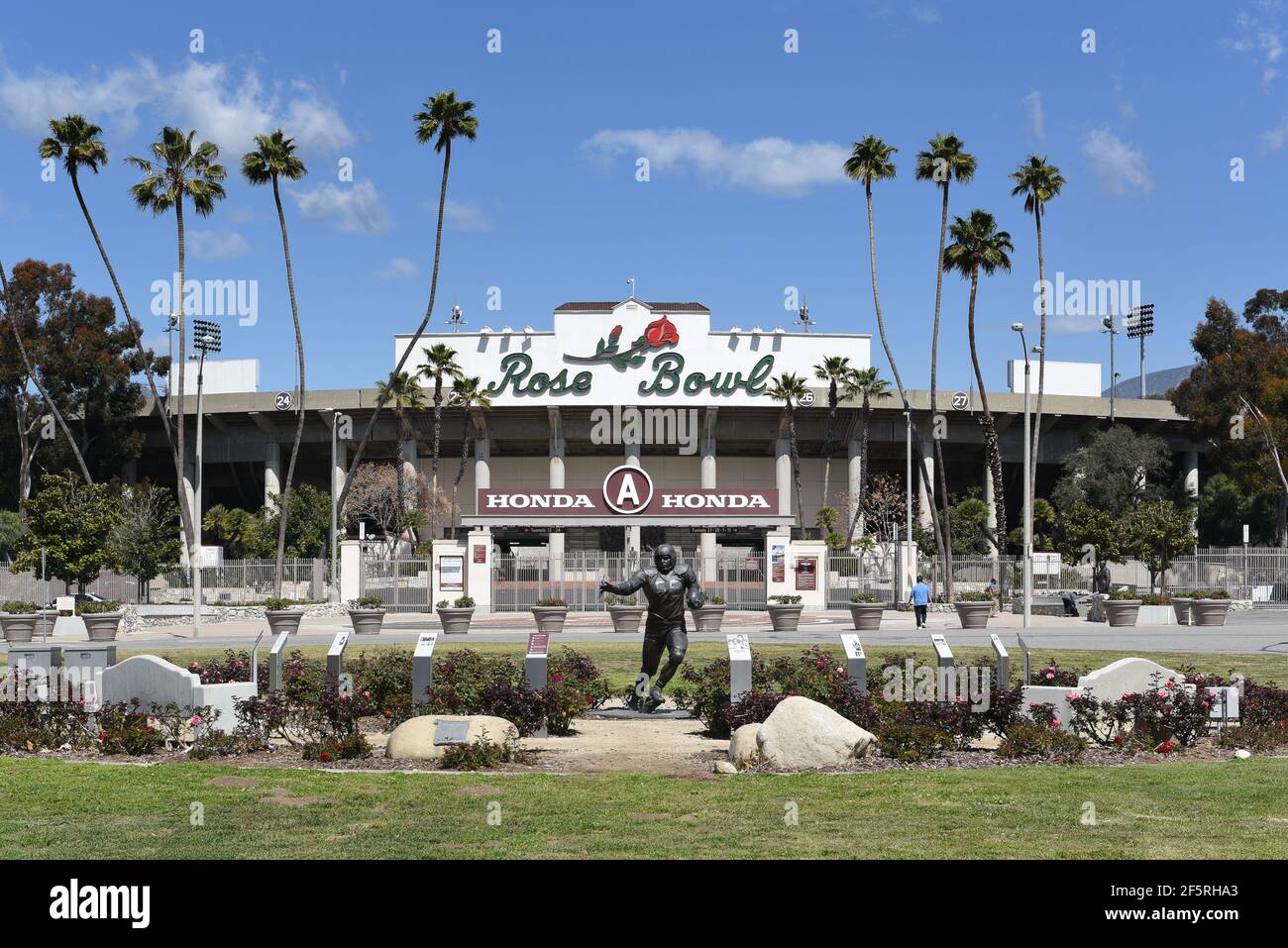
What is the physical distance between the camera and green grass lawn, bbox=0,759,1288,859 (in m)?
8.76

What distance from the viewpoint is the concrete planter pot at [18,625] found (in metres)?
Result: 34.5

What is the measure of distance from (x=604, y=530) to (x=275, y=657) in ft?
202

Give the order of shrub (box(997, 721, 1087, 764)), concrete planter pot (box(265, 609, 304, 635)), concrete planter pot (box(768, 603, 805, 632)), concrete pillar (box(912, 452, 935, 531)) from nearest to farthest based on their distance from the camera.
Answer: shrub (box(997, 721, 1087, 764)) < concrete planter pot (box(265, 609, 304, 635)) < concrete planter pot (box(768, 603, 805, 632)) < concrete pillar (box(912, 452, 935, 531))

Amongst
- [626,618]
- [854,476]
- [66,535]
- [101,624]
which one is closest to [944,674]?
[626,618]

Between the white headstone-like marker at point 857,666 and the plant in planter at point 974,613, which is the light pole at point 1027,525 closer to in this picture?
the plant in planter at point 974,613

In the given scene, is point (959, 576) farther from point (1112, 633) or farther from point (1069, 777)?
point (1069, 777)

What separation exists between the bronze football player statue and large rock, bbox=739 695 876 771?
12.8 ft

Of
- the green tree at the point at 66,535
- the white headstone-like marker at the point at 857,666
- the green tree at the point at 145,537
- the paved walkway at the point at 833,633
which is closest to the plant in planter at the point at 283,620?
the paved walkway at the point at 833,633

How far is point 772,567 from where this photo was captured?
46344 millimetres

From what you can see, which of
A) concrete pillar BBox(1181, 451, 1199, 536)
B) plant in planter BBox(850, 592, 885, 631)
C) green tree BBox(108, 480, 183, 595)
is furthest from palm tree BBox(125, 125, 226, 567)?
concrete pillar BBox(1181, 451, 1199, 536)

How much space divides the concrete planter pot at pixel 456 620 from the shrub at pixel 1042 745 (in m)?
25.8

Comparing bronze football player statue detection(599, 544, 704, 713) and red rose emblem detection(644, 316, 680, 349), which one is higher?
red rose emblem detection(644, 316, 680, 349)

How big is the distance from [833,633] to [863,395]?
130 ft

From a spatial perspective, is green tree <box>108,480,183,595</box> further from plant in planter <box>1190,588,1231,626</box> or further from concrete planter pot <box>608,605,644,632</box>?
plant in planter <box>1190,588,1231,626</box>
